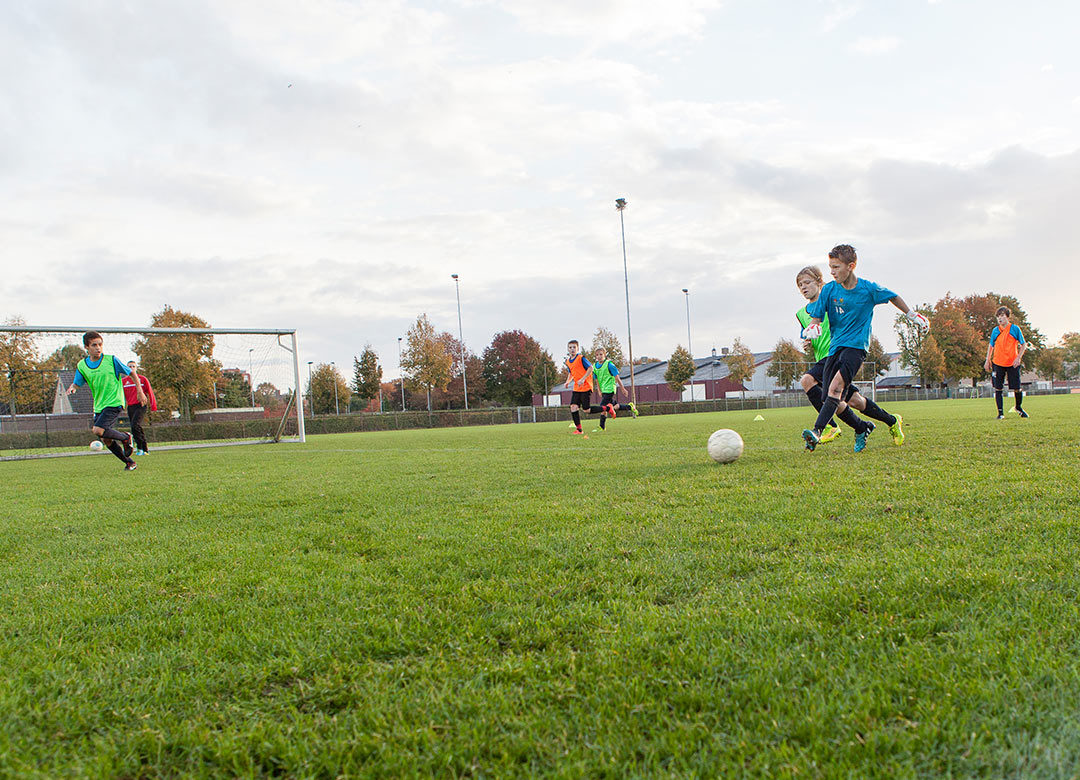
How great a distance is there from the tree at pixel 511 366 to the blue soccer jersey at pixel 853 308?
60.8 metres

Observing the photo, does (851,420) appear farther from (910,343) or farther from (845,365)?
(910,343)

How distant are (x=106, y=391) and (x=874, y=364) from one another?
57500 mm

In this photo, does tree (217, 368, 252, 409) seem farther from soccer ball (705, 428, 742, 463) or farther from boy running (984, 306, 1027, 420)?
boy running (984, 306, 1027, 420)

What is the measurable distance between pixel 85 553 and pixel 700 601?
386cm

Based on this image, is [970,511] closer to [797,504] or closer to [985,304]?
[797,504]

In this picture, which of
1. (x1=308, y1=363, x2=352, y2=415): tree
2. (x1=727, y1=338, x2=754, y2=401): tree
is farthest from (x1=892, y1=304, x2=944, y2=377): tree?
(x1=308, y1=363, x2=352, y2=415): tree

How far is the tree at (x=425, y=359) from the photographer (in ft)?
166

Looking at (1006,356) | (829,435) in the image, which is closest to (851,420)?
(829,435)

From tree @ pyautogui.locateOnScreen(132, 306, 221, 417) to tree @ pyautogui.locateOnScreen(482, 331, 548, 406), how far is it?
46394mm

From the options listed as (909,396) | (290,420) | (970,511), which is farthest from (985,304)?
(970,511)

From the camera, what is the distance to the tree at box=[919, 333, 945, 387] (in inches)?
2569

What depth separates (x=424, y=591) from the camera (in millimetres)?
3023

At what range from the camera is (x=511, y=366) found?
69812 millimetres

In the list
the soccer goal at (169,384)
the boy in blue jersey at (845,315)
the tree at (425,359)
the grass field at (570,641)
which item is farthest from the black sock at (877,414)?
the tree at (425,359)
